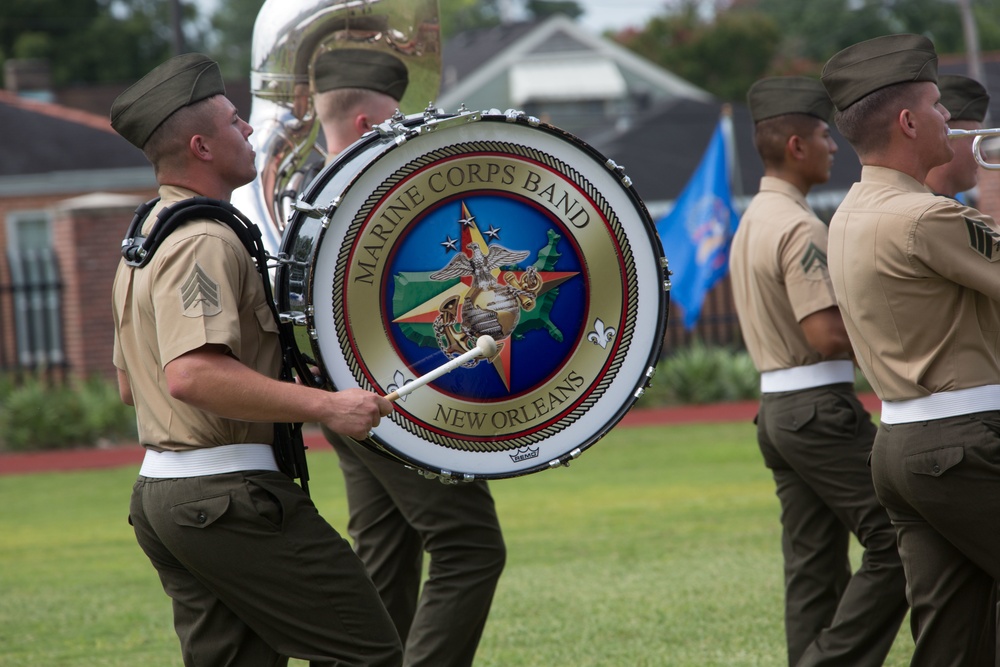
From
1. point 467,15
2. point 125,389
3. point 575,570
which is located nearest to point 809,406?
point 125,389

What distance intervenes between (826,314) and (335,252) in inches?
77.0

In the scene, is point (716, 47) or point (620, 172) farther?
point (716, 47)

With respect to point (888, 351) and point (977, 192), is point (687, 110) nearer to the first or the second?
point (977, 192)

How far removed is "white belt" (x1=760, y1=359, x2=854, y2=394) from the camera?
15.9 ft

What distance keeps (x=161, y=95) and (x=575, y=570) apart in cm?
462

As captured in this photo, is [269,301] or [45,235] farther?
[45,235]

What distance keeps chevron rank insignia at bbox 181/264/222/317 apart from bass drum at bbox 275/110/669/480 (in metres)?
0.22

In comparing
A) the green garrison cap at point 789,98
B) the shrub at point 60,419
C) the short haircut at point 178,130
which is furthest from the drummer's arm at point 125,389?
the shrub at point 60,419

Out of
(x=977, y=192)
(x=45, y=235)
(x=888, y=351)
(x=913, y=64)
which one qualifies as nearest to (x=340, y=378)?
(x=888, y=351)

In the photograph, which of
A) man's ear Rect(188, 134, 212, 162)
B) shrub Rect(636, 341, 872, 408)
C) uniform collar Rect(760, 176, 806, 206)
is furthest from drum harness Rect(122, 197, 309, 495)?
shrub Rect(636, 341, 872, 408)

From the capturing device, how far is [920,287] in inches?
142

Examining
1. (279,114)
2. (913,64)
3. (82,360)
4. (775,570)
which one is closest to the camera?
(913,64)

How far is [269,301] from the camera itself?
351 cm

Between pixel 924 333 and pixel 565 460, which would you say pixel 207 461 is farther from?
pixel 924 333
